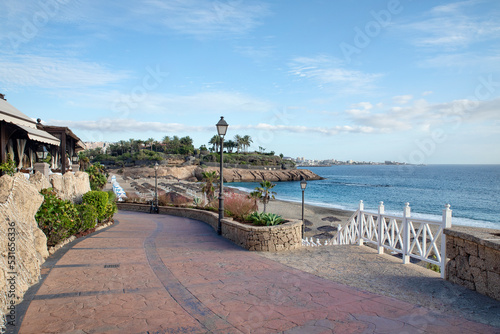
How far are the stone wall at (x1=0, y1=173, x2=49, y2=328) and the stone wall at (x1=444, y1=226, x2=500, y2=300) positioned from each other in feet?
23.9

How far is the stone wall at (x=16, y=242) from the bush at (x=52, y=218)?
3.30 ft

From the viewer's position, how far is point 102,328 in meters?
4.06

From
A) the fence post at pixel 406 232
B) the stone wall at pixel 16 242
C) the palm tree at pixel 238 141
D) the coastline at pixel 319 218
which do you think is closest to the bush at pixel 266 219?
the fence post at pixel 406 232

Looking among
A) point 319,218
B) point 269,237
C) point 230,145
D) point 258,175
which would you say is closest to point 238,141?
point 230,145

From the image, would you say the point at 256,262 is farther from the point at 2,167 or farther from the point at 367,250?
the point at 2,167

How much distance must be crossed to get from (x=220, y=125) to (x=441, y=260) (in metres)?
7.83

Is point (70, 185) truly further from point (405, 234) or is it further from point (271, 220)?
point (405, 234)

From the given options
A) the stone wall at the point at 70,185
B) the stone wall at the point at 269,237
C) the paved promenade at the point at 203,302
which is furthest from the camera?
the stone wall at the point at 70,185

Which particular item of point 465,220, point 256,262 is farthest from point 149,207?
point 465,220

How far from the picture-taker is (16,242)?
5.31 metres

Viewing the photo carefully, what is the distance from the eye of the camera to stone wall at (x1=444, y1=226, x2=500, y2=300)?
5127 mm

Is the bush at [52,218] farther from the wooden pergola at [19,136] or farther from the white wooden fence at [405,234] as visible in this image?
the white wooden fence at [405,234]

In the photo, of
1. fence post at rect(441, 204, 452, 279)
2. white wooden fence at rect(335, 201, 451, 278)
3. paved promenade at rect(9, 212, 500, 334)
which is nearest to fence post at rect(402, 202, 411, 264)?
white wooden fence at rect(335, 201, 451, 278)

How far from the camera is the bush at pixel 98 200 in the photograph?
11897 mm
